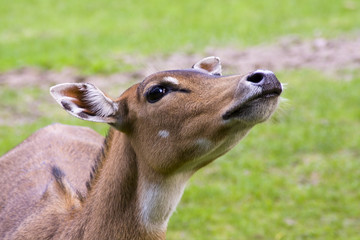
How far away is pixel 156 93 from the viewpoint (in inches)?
152

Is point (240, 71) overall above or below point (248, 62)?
below

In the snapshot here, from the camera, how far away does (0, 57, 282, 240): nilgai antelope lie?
11.7ft

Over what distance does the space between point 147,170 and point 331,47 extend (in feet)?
30.1

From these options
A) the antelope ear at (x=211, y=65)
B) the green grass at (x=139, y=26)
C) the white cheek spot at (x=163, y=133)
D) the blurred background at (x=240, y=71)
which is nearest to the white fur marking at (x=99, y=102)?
the white cheek spot at (x=163, y=133)

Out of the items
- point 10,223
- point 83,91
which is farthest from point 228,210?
point 83,91

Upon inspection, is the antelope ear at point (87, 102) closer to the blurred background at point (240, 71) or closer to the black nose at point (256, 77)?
the blurred background at point (240, 71)

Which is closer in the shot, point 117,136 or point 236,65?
point 117,136

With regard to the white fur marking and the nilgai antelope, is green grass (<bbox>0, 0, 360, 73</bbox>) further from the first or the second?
the white fur marking

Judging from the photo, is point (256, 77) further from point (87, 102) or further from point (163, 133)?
point (87, 102)

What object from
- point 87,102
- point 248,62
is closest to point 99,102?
point 87,102

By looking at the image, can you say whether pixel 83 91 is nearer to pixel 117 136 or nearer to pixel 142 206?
pixel 117 136

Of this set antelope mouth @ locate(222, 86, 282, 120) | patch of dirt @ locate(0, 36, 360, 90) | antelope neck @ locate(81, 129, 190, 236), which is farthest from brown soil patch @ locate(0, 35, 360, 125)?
antelope mouth @ locate(222, 86, 282, 120)

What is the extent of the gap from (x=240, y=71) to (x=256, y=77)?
7.54 m

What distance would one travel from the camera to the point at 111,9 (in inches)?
685
